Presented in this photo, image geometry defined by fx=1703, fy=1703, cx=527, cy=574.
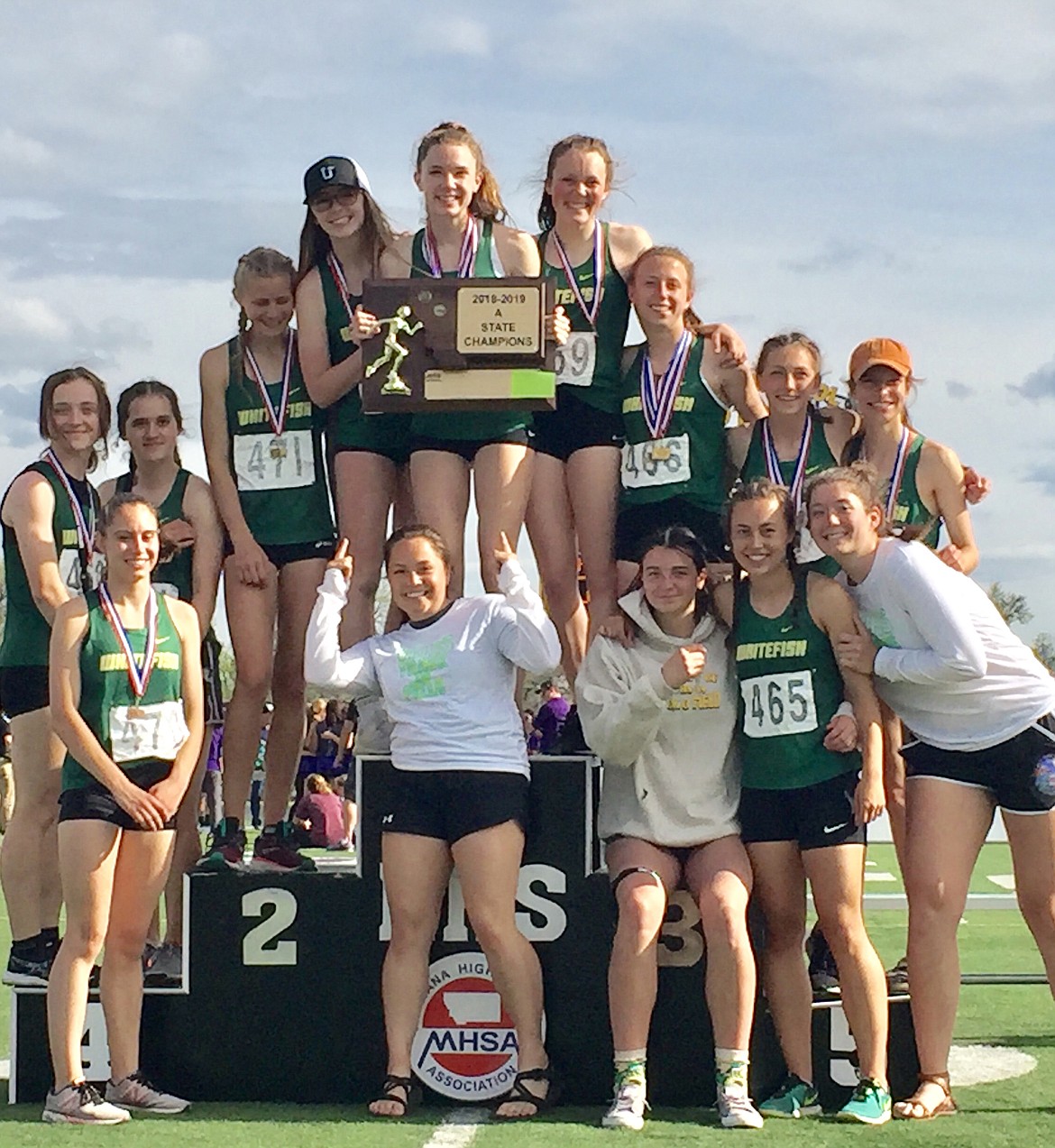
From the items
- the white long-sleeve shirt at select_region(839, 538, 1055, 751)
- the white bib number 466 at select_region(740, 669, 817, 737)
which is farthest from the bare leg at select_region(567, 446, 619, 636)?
the white long-sleeve shirt at select_region(839, 538, 1055, 751)

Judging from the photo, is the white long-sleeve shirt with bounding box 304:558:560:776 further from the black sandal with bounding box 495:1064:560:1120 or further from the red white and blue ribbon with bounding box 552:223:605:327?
the red white and blue ribbon with bounding box 552:223:605:327

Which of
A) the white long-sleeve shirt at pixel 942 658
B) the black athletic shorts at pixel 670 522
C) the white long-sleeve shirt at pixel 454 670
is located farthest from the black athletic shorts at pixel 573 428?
the white long-sleeve shirt at pixel 942 658

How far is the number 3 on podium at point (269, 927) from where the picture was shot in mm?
5027

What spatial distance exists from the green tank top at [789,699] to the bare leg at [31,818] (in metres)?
2.11

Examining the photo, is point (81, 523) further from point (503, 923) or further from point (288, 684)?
point (503, 923)

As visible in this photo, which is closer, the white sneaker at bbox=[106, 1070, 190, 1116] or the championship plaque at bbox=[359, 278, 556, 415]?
the white sneaker at bbox=[106, 1070, 190, 1116]

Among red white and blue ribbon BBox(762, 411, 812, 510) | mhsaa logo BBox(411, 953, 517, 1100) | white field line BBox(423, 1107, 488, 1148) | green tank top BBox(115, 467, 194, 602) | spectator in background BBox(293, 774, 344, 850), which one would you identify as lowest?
spectator in background BBox(293, 774, 344, 850)

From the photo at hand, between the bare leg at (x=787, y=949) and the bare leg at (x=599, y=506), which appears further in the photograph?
the bare leg at (x=599, y=506)

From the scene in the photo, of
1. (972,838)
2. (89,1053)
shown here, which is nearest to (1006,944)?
(972,838)

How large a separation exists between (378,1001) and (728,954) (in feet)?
3.57

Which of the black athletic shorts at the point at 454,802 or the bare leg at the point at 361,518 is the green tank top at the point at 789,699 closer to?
the black athletic shorts at the point at 454,802

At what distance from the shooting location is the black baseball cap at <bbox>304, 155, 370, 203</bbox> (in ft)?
17.6

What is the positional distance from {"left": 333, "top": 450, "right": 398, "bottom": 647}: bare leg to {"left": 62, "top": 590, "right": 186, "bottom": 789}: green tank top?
32.3 inches

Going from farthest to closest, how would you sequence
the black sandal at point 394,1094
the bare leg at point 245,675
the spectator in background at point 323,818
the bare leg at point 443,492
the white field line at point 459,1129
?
the spectator in background at point 323,818, the bare leg at point 245,675, the bare leg at point 443,492, the black sandal at point 394,1094, the white field line at point 459,1129
